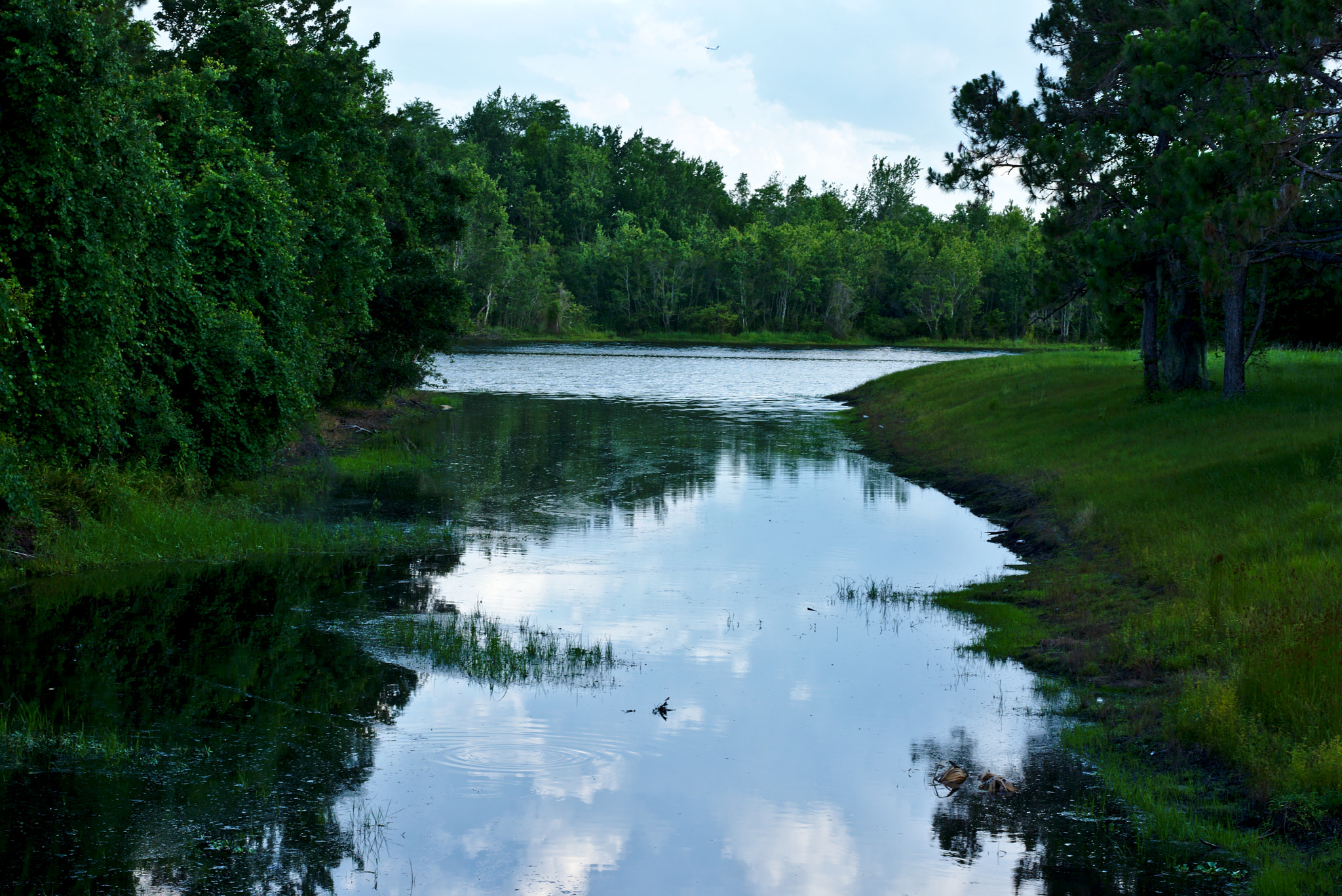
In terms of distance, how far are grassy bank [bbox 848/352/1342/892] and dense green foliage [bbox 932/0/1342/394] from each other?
2811 mm

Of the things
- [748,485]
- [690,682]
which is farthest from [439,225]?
[690,682]

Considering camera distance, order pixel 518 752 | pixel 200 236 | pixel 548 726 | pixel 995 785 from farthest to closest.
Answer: pixel 200 236 < pixel 548 726 < pixel 518 752 < pixel 995 785

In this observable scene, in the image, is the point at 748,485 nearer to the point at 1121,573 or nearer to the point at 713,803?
the point at 1121,573

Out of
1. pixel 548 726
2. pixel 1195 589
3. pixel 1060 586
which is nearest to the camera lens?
pixel 548 726

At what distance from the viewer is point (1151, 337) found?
107ft

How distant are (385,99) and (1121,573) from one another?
30474mm

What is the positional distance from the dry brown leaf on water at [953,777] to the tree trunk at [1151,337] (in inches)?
902

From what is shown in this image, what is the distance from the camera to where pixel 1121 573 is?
17.7 metres

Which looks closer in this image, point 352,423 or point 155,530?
point 155,530

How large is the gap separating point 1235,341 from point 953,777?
21.1 meters

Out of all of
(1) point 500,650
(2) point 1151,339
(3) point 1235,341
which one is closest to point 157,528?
(1) point 500,650

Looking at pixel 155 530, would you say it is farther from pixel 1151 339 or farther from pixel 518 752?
pixel 1151 339

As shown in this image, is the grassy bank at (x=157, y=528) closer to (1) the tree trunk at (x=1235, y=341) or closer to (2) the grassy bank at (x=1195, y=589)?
(2) the grassy bank at (x=1195, y=589)

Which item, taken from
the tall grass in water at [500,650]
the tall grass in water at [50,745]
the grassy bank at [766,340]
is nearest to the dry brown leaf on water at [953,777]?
the tall grass in water at [500,650]
